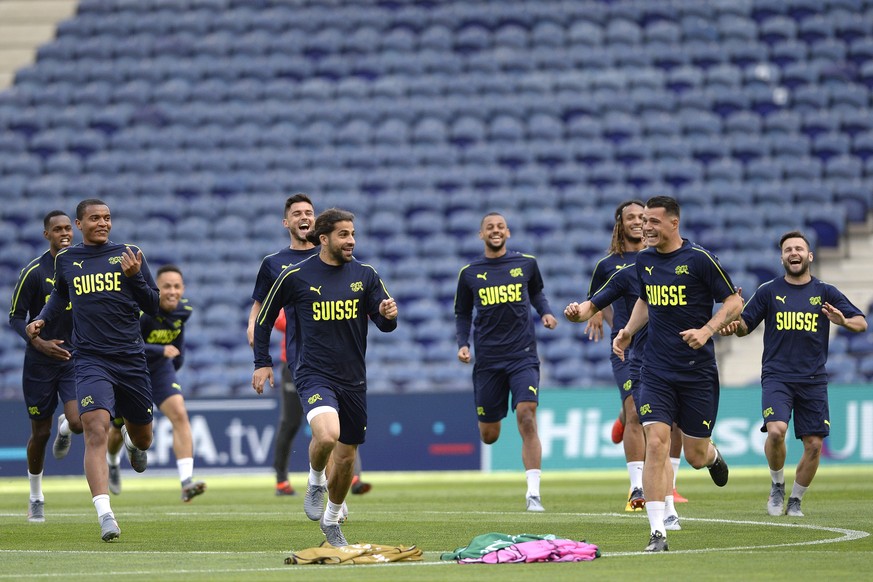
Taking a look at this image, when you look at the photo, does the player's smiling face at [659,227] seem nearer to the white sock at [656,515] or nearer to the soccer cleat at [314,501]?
the white sock at [656,515]

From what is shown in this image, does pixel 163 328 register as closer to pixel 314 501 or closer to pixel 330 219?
pixel 314 501

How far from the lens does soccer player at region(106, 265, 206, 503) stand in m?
15.4

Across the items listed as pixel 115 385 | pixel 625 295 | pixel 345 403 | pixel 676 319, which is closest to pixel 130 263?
pixel 115 385

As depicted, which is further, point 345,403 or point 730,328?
point 730,328

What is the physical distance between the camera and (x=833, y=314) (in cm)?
1227

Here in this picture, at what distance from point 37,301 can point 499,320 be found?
4.62 meters

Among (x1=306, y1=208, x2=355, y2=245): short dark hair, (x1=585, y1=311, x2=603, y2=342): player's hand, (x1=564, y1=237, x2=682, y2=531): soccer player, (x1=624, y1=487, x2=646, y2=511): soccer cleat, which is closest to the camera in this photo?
(x1=306, y1=208, x2=355, y2=245): short dark hair

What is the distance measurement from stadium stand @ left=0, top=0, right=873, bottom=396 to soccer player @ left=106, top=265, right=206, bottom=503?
8544mm

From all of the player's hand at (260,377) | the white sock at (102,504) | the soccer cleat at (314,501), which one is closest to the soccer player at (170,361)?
the white sock at (102,504)

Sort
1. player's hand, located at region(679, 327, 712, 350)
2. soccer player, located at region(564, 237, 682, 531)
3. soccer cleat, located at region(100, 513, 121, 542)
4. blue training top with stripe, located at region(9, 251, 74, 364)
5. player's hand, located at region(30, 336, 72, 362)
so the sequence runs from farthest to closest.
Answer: blue training top with stripe, located at region(9, 251, 74, 364), player's hand, located at region(30, 336, 72, 362), soccer player, located at region(564, 237, 682, 531), soccer cleat, located at region(100, 513, 121, 542), player's hand, located at region(679, 327, 712, 350)

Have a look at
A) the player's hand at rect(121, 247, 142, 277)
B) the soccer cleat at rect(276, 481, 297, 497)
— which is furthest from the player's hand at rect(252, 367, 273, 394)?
the soccer cleat at rect(276, 481, 297, 497)

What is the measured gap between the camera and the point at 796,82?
28.9 meters

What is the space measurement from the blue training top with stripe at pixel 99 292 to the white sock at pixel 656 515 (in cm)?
448

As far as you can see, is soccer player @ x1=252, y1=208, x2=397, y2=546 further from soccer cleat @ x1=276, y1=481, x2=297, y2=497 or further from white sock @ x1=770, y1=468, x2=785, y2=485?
soccer cleat @ x1=276, y1=481, x2=297, y2=497
